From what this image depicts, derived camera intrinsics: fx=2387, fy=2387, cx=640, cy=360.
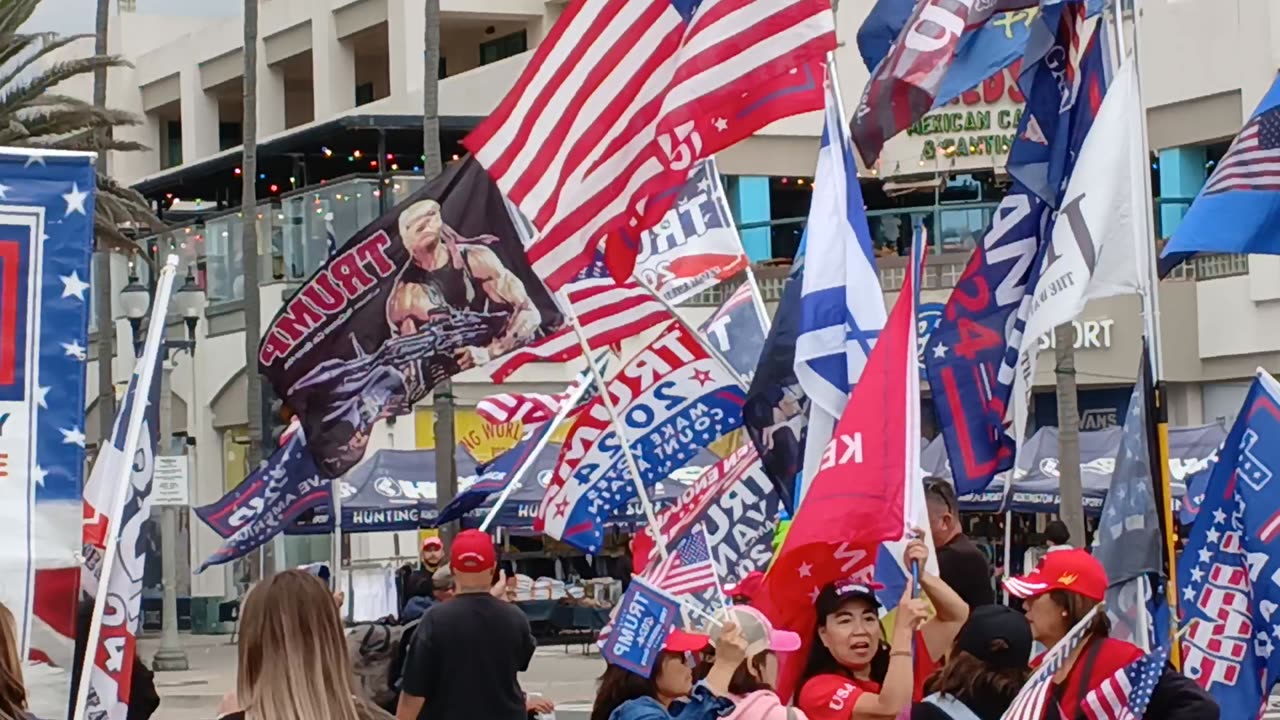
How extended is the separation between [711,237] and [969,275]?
587 cm

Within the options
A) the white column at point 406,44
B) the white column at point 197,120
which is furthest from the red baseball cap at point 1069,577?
the white column at point 197,120

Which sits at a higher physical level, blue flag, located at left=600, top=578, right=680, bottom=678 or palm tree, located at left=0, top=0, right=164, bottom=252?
palm tree, located at left=0, top=0, right=164, bottom=252

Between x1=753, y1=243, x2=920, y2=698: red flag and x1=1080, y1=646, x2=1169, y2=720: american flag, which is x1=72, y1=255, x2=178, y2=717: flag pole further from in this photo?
x1=1080, y1=646, x2=1169, y2=720: american flag

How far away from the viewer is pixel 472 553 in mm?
9234

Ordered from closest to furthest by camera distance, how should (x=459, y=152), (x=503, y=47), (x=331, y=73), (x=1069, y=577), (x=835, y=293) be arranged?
1. (x=1069, y=577)
2. (x=835, y=293)
3. (x=459, y=152)
4. (x=331, y=73)
5. (x=503, y=47)

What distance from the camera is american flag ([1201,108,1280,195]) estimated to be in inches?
392

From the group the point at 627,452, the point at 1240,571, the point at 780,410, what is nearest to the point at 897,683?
the point at 1240,571

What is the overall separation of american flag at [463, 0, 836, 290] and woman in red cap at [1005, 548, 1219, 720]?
3.49 meters

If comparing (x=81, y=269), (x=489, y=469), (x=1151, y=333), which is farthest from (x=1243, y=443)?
(x=489, y=469)

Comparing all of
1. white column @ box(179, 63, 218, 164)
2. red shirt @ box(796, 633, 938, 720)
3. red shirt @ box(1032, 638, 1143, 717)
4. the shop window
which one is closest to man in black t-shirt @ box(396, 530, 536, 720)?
red shirt @ box(796, 633, 938, 720)

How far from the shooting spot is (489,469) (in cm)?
2627

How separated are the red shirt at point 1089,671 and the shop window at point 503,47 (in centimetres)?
4164

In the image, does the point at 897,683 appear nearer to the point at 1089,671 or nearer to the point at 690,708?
the point at 1089,671

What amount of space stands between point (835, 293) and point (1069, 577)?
3.71 m
